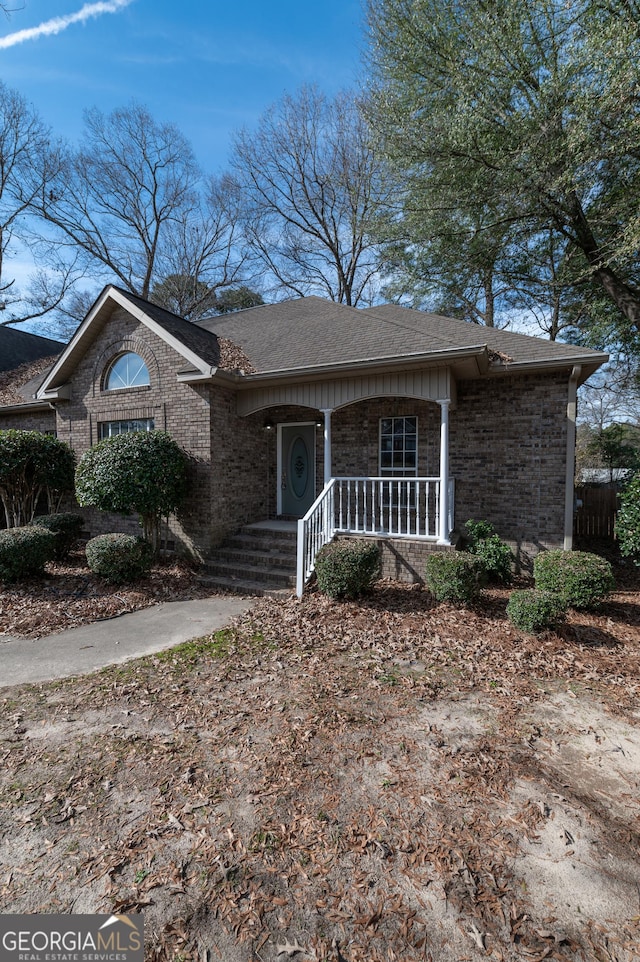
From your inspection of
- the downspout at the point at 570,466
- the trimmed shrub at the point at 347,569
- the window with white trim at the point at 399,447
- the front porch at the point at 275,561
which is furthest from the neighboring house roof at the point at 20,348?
the downspout at the point at 570,466

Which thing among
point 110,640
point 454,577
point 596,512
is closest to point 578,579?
point 454,577

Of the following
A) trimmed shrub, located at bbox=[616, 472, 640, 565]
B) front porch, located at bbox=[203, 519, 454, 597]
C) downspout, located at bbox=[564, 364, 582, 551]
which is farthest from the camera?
downspout, located at bbox=[564, 364, 582, 551]

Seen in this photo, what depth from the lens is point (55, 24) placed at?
16.5 ft

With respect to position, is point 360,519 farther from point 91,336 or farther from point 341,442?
point 91,336

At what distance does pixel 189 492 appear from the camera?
8.73 meters

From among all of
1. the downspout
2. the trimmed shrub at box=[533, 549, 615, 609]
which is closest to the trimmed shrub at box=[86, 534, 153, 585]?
the trimmed shrub at box=[533, 549, 615, 609]

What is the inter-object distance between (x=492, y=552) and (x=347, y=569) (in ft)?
9.05

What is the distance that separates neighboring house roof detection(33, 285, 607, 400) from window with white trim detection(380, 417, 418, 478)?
162cm

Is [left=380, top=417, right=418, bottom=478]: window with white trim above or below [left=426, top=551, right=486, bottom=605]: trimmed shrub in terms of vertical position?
above

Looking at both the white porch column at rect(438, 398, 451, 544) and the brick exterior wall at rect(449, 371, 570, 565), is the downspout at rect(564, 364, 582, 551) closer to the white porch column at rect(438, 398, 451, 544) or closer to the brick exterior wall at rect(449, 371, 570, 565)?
the brick exterior wall at rect(449, 371, 570, 565)

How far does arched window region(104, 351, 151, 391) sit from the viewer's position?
957 cm

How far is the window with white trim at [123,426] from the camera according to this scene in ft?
31.2

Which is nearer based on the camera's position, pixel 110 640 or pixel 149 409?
pixel 110 640

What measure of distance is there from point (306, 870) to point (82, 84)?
1281 centimetres
